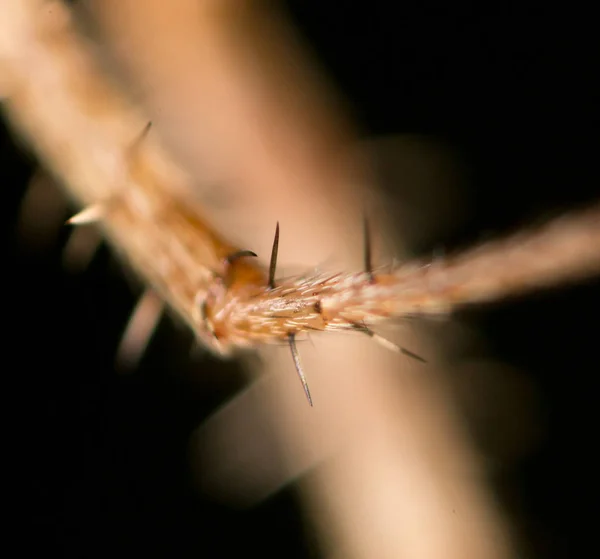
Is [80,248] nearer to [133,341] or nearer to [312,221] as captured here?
[133,341]

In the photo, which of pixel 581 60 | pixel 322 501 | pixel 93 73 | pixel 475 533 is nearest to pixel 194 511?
pixel 322 501

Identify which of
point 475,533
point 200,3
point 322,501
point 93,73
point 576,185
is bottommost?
point 475,533

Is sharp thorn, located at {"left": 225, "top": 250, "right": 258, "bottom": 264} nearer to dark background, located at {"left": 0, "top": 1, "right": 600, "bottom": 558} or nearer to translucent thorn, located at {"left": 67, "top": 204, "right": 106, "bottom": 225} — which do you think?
translucent thorn, located at {"left": 67, "top": 204, "right": 106, "bottom": 225}

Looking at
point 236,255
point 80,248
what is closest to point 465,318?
point 236,255

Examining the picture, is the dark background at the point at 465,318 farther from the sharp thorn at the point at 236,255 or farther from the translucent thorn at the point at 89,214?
the sharp thorn at the point at 236,255

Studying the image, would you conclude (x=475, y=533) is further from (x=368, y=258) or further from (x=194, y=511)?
(x=368, y=258)

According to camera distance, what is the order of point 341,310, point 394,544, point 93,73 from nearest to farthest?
point 341,310 → point 93,73 → point 394,544

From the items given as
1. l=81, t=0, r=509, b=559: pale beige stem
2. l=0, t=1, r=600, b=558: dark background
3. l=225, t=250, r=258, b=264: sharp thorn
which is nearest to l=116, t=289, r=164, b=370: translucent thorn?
l=0, t=1, r=600, b=558: dark background
